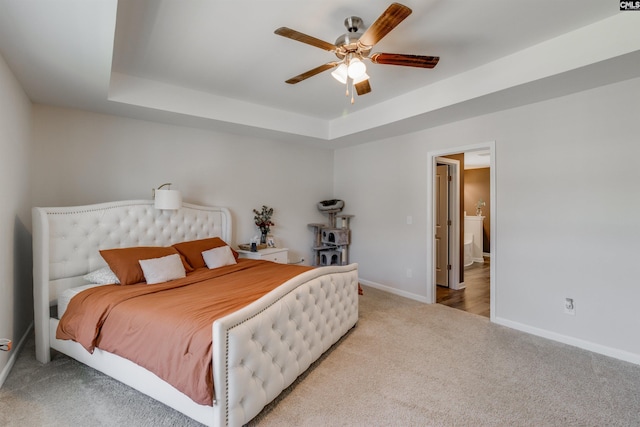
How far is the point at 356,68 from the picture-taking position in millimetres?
2070

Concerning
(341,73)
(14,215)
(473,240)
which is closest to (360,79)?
(341,73)

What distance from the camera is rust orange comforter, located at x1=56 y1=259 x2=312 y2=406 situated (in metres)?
1.61

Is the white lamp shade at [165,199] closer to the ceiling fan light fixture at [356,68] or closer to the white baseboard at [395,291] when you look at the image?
the ceiling fan light fixture at [356,68]

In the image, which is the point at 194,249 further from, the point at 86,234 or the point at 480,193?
the point at 480,193

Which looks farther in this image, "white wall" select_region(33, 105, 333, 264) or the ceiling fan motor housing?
"white wall" select_region(33, 105, 333, 264)

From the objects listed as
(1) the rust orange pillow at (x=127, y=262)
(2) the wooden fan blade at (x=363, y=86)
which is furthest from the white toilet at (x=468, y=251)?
(1) the rust orange pillow at (x=127, y=262)

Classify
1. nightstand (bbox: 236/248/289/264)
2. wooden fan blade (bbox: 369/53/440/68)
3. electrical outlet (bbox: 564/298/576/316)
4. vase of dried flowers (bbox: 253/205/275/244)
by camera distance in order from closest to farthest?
wooden fan blade (bbox: 369/53/440/68), electrical outlet (bbox: 564/298/576/316), nightstand (bbox: 236/248/289/264), vase of dried flowers (bbox: 253/205/275/244)

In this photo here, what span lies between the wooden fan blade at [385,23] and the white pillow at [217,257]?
2536 millimetres

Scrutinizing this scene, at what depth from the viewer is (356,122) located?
4250 mm

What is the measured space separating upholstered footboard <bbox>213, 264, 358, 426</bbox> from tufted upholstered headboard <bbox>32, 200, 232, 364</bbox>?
196 cm

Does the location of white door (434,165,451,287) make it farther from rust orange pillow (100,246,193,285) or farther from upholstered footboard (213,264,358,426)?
rust orange pillow (100,246,193,285)

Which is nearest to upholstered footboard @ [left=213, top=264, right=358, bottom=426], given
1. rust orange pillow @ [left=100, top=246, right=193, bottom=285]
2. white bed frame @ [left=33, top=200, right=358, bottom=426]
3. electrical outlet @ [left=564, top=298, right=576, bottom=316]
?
white bed frame @ [left=33, top=200, right=358, bottom=426]

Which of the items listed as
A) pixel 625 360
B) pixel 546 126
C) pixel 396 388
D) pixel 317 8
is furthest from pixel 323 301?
pixel 546 126

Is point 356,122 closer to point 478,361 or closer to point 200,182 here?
point 200,182
